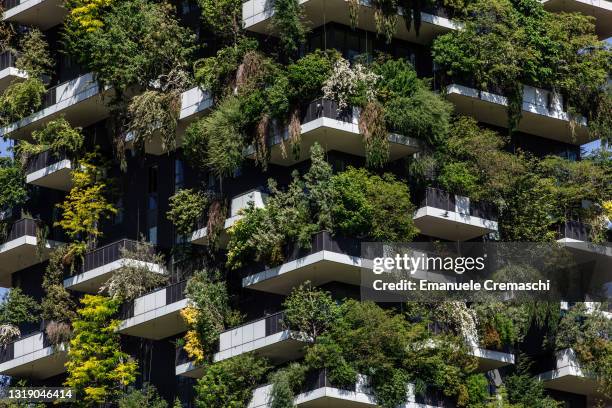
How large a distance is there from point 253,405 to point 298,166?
33.3 feet

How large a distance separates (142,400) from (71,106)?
1441cm

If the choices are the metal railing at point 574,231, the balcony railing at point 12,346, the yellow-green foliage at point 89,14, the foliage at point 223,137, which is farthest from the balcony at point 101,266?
the metal railing at point 574,231

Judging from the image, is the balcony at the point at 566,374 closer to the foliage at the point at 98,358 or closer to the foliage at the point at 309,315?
the foliage at the point at 309,315

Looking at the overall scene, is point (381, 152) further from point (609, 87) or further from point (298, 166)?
point (609, 87)

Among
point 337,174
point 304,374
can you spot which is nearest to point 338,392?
point 304,374

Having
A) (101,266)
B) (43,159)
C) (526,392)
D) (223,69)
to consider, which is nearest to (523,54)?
(223,69)

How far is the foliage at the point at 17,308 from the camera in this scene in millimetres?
113500

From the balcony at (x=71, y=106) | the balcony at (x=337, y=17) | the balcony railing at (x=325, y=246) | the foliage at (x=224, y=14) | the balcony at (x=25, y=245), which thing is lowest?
the balcony railing at (x=325, y=246)

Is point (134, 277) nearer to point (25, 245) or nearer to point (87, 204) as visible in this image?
point (87, 204)

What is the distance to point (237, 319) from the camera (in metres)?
104

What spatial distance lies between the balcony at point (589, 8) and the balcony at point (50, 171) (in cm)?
2135

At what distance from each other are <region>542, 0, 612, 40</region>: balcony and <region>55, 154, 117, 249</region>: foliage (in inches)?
793

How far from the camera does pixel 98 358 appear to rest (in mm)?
107688

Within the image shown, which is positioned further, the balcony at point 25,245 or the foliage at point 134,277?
the balcony at point 25,245
